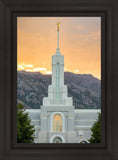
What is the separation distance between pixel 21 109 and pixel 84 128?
10.0ft

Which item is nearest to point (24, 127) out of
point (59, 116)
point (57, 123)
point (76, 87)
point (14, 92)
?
point (76, 87)

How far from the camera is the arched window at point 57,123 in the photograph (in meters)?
6.69

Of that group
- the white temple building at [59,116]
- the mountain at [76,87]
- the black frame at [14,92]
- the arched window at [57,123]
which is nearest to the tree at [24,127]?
the mountain at [76,87]

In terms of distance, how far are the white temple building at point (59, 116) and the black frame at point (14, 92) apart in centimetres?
562

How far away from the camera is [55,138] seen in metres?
6.46

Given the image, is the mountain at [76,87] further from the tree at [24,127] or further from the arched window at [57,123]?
the arched window at [57,123]

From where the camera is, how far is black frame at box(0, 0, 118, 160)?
1.75 feet

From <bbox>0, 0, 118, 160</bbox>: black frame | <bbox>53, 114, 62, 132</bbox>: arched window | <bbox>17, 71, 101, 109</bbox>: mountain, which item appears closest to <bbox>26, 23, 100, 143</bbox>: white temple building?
<bbox>53, 114, 62, 132</bbox>: arched window

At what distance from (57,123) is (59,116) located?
0.88ft

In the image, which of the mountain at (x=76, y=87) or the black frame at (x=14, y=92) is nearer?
the black frame at (x=14, y=92)

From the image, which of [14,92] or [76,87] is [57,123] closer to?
[76,87]

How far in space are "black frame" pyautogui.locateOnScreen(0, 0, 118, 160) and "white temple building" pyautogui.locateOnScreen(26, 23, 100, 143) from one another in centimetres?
562
